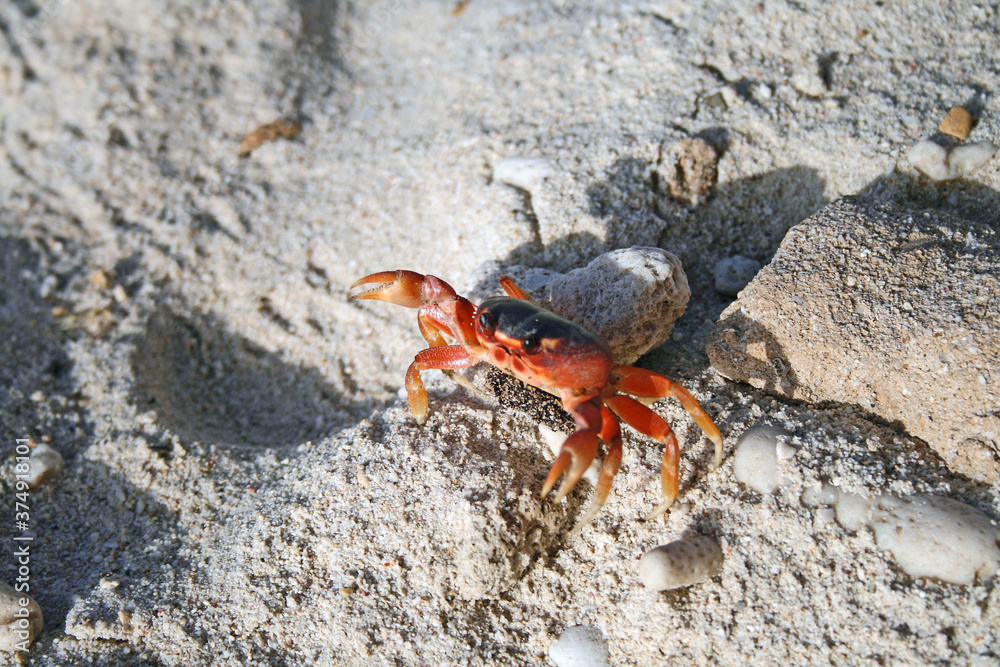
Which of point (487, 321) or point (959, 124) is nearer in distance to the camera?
point (487, 321)

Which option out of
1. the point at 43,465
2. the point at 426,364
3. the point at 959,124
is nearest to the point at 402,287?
the point at 426,364

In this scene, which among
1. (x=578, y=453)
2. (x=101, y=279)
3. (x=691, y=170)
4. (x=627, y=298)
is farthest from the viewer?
(x=101, y=279)

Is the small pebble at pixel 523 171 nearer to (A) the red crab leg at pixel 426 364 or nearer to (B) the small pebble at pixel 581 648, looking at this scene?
(A) the red crab leg at pixel 426 364

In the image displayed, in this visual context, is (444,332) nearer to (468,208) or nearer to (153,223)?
(468,208)

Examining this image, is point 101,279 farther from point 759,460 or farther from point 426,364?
point 759,460

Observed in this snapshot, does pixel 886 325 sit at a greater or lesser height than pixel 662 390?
greater

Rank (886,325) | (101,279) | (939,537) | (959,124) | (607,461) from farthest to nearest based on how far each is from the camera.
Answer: (101,279) → (959,124) → (886,325) → (607,461) → (939,537)

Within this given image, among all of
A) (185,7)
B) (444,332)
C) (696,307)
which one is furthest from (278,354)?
(185,7)
